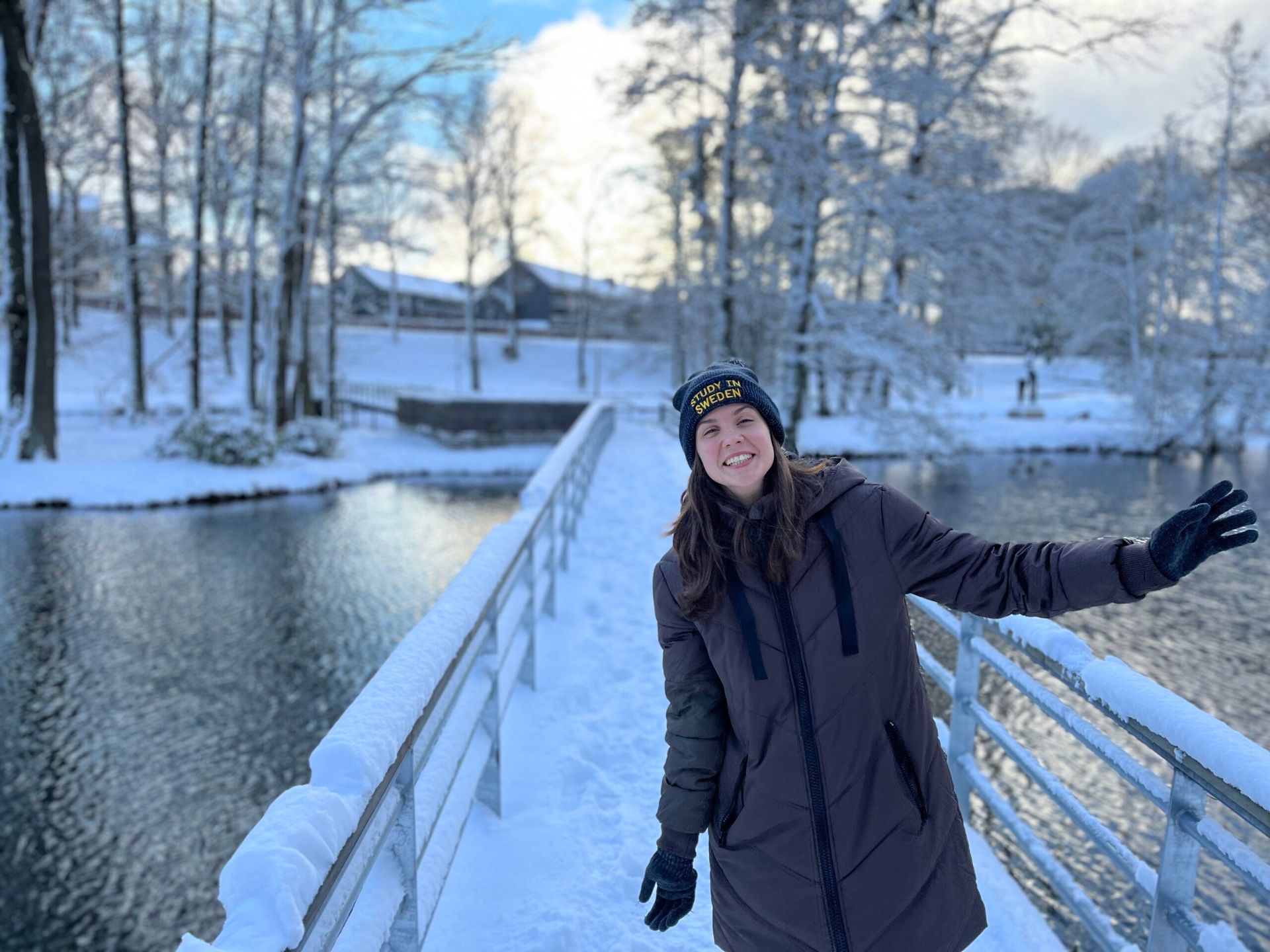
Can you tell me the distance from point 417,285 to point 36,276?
46.7m

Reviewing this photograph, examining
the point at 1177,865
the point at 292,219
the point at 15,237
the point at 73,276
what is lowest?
the point at 1177,865

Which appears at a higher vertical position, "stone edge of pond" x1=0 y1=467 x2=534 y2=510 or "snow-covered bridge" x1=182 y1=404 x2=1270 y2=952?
"snow-covered bridge" x1=182 y1=404 x2=1270 y2=952

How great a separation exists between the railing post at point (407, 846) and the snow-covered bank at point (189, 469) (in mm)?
16292

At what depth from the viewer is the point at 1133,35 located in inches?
550

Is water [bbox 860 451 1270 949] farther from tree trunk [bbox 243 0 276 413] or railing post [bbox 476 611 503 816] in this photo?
tree trunk [bbox 243 0 276 413]

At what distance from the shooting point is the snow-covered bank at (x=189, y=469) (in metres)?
15.9

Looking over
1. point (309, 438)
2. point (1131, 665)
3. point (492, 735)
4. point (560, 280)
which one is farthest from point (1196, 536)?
point (560, 280)

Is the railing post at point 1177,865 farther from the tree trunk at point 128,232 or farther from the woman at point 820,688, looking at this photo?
the tree trunk at point 128,232

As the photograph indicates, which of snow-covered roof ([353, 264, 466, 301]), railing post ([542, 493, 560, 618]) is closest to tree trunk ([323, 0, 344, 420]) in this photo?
railing post ([542, 493, 560, 618])

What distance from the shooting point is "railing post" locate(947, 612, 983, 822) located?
3.26 meters

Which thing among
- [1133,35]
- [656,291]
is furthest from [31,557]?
[656,291]

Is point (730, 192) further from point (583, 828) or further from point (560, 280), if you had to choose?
point (560, 280)

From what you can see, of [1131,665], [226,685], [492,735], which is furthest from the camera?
[1131,665]

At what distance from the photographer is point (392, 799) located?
1979 mm
